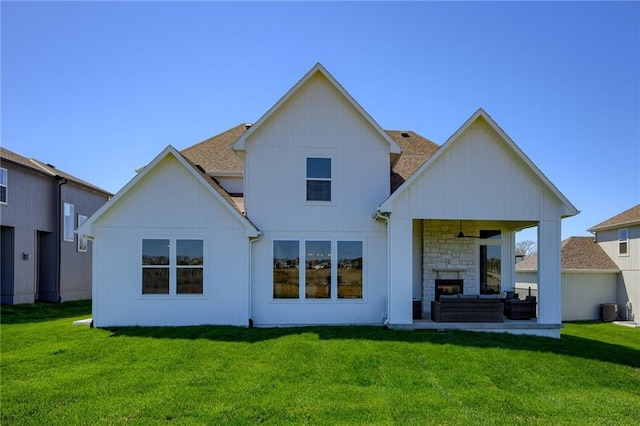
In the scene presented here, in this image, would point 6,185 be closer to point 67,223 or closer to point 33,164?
point 33,164

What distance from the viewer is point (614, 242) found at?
2220cm

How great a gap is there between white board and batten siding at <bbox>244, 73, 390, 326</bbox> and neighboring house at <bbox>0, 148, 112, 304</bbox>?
12035 millimetres

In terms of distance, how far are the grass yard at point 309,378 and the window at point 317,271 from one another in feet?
4.40

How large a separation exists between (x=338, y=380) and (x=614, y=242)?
2119 cm

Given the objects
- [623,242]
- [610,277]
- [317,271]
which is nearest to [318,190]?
[317,271]

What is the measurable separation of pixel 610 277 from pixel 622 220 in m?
2.99

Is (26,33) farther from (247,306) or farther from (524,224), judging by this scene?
(524,224)

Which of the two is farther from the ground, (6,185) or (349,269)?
(6,185)

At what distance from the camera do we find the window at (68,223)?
20.8 metres

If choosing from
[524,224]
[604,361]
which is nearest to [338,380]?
[604,361]

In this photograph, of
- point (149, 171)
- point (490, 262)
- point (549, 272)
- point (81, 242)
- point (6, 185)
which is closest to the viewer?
point (549, 272)

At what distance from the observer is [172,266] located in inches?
461

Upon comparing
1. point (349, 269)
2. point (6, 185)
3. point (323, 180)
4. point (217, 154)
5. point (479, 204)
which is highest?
point (217, 154)

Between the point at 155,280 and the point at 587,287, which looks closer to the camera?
the point at 155,280
